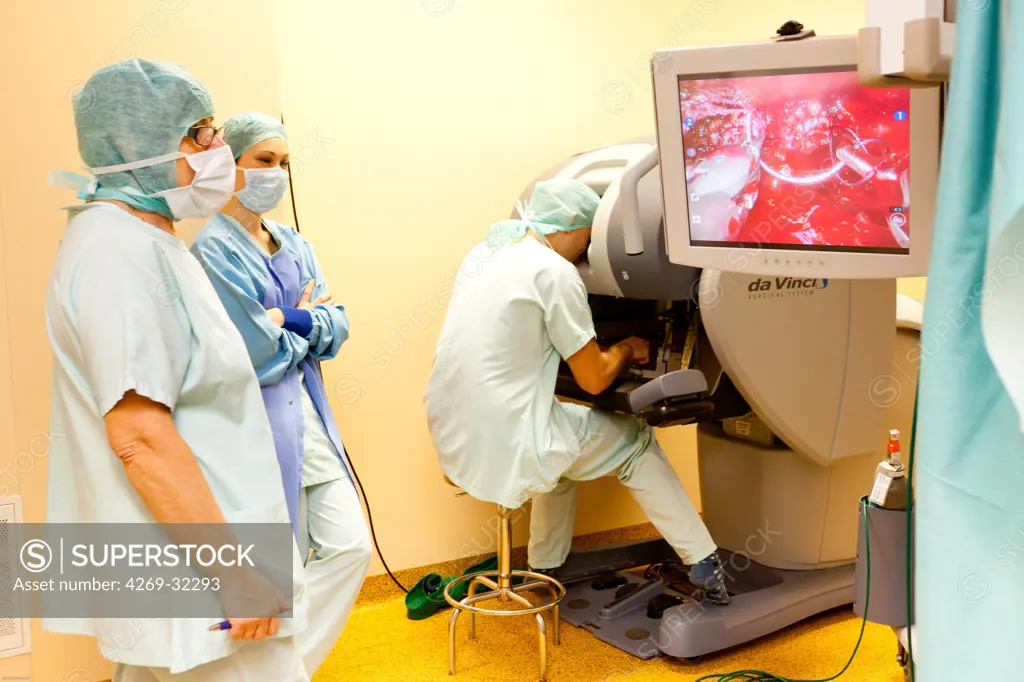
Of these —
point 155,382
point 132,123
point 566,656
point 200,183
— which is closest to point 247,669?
point 155,382

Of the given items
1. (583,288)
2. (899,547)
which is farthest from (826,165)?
(583,288)

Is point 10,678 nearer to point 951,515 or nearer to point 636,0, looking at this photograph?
point 951,515

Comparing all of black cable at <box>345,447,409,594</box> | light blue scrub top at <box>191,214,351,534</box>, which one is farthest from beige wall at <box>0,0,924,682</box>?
light blue scrub top at <box>191,214,351,534</box>

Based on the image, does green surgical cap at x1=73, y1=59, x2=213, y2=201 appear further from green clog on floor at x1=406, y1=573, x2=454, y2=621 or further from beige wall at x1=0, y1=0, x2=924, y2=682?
green clog on floor at x1=406, y1=573, x2=454, y2=621

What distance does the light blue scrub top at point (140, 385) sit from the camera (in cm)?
140

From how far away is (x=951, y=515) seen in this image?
0.81 m

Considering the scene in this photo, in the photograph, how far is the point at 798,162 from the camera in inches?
57.6

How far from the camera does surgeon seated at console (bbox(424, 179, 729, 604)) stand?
8.87 ft

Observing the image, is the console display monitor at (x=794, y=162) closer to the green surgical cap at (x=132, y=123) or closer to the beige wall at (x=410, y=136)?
the green surgical cap at (x=132, y=123)

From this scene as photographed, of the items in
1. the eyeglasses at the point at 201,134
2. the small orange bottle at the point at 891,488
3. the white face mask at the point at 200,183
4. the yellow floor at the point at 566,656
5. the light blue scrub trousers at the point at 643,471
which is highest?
the eyeglasses at the point at 201,134

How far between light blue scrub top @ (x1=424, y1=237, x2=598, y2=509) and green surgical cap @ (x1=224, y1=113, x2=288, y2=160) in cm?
75

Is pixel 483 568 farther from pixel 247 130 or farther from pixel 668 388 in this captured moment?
pixel 247 130

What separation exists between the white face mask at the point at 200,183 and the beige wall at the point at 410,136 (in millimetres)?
923

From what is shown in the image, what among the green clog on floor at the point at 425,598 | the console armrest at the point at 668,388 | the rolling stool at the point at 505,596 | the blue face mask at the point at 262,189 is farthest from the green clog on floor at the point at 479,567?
the blue face mask at the point at 262,189
